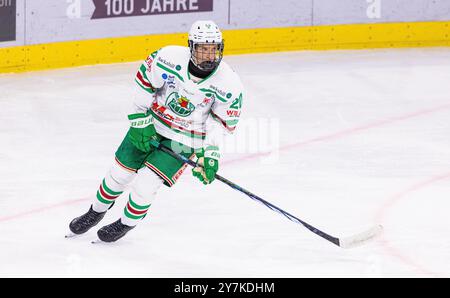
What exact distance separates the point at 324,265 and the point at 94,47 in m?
4.91

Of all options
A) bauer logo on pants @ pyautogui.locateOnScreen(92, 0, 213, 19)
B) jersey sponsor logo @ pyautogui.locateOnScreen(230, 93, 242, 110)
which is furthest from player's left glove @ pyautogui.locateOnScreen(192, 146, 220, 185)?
bauer logo on pants @ pyautogui.locateOnScreen(92, 0, 213, 19)

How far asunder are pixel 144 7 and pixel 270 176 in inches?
129

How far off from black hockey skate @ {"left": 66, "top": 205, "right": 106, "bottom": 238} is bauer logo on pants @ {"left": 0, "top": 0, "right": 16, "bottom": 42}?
12.4ft

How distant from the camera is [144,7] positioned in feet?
35.5

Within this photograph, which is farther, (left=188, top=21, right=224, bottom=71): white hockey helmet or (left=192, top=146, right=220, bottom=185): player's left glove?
(left=192, top=146, right=220, bottom=185): player's left glove

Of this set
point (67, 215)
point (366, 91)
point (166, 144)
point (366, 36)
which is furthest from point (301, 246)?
point (366, 36)

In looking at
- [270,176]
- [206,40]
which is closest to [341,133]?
[270,176]

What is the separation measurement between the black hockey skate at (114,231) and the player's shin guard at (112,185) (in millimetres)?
136

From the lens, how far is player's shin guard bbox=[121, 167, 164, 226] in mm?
6320

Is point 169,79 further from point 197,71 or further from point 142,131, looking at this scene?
point 142,131

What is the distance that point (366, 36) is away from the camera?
11.9m

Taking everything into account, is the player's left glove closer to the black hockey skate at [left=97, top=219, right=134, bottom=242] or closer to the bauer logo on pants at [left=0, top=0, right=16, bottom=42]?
the black hockey skate at [left=97, top=219, right=134, bottom=242]

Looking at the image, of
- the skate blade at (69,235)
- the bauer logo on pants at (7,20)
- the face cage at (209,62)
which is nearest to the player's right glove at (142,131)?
the face cage at (209,62)
